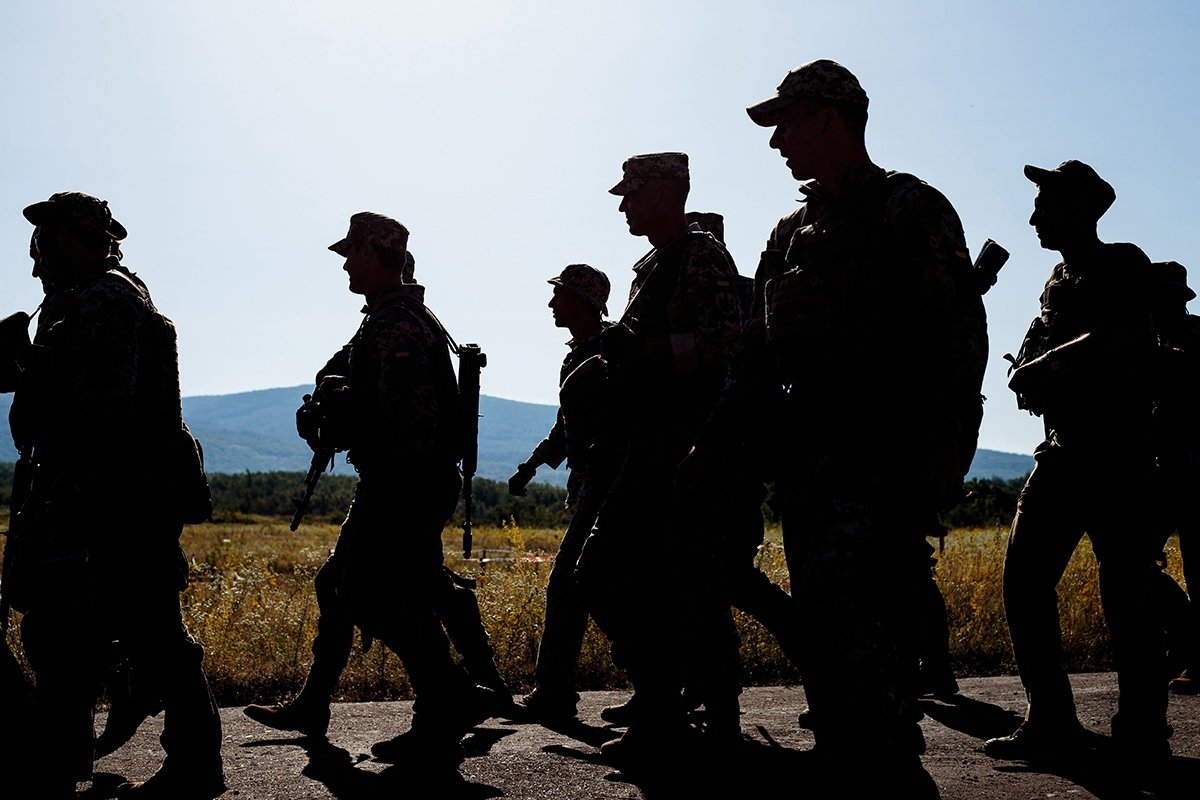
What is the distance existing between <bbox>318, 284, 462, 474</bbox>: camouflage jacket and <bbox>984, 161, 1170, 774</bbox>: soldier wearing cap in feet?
8.52

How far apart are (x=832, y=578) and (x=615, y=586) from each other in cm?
173

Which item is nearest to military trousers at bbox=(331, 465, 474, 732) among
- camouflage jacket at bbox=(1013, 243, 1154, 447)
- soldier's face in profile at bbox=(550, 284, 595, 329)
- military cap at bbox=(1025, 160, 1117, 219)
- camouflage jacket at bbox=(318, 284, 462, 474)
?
camouflage jacket at bbox=(318, 284, 462, 474)

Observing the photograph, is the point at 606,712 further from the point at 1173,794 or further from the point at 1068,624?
the point at 1068,624

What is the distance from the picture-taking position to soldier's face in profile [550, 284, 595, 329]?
7449 mm

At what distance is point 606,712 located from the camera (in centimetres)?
631

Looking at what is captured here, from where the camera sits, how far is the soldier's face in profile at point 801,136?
4.19m

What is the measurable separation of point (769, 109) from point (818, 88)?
0.18 meters

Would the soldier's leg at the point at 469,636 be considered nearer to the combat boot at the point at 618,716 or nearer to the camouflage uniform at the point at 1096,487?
the combat boot at the point at 618,716

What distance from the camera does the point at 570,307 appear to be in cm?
748

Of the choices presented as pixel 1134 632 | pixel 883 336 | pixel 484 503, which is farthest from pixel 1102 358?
pixel 484 503

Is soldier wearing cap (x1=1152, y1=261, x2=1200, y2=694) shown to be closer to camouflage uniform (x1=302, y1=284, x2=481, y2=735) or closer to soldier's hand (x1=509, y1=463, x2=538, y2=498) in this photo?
soldier's hand (x1=509, y1=463, x2=538, y2=498)

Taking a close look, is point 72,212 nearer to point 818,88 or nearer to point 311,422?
point 311,422

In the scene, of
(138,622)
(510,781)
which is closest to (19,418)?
(138,622)

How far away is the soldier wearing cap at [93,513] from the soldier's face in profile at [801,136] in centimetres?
252
